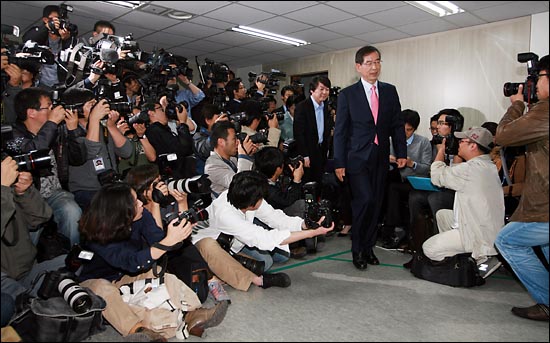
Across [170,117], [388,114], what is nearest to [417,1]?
[388,114]

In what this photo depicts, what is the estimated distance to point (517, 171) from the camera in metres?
2.95

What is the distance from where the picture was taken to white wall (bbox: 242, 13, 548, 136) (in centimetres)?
500

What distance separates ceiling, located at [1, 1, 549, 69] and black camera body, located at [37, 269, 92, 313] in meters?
1.65

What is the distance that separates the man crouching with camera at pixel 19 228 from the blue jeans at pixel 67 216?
15 centimetres

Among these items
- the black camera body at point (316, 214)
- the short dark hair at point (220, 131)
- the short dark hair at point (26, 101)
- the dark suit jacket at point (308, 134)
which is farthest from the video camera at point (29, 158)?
the dark suit jacket at point (308, 134)

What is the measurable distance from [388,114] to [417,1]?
4.75ft

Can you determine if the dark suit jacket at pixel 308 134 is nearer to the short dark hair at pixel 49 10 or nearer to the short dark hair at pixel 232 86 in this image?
the short dark hair at pixel 232 86

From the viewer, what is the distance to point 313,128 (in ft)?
11.9

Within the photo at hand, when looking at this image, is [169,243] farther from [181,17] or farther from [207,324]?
[181,17]

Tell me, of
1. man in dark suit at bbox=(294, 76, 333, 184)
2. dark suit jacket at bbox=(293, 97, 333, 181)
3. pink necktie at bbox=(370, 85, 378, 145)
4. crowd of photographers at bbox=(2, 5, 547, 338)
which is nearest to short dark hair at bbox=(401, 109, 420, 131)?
crowd of photographers at bbox=(2, 5, 547, 338)

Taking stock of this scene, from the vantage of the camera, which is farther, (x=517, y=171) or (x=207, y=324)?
(x=517, y=171)

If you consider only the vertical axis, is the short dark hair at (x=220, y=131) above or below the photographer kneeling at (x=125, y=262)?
above

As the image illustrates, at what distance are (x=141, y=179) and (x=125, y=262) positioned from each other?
0.55 meters

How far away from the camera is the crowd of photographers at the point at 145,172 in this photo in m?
1.95
